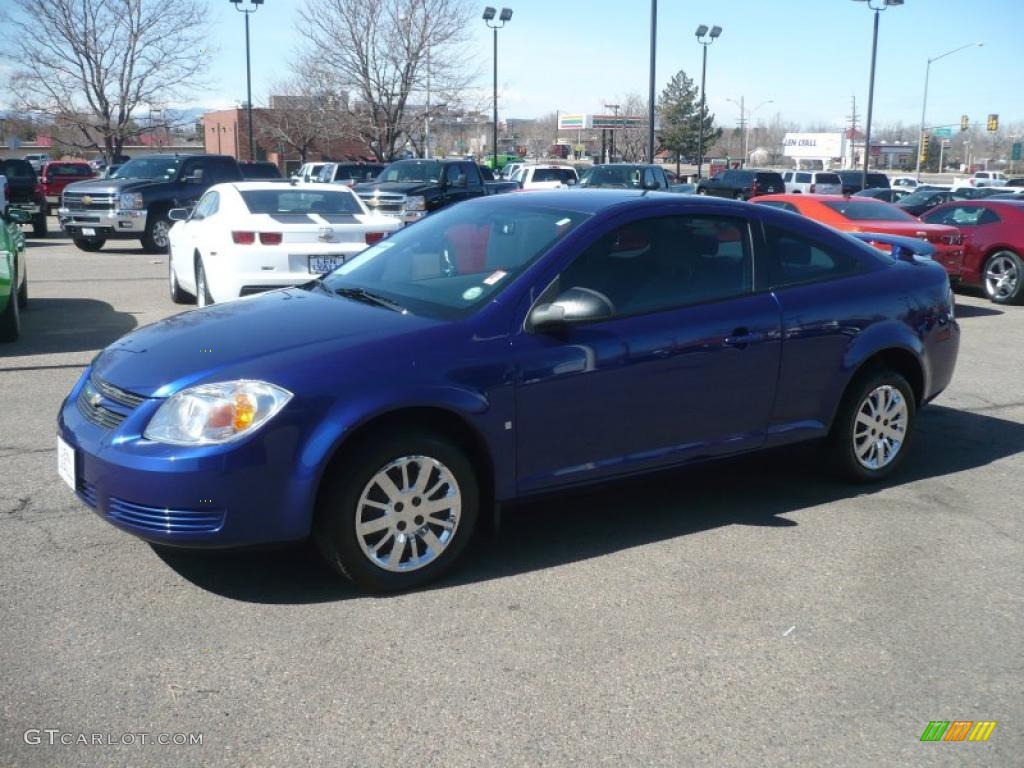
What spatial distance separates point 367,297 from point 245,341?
0.76 metres

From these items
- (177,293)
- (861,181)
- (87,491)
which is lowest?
(177,293)

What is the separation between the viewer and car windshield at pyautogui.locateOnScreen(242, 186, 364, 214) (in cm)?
1028

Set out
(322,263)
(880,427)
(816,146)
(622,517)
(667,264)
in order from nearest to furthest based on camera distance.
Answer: (667,264)
(622,517)
(880,427)
(322,263)
(816,146)

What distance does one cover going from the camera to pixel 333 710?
11.1ft

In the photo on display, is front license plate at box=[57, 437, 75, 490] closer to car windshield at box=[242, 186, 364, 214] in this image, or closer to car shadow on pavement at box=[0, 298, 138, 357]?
car shadow on pavement at box=[0, 298, 138, 357]

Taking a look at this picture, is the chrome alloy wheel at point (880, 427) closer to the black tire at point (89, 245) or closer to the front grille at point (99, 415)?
the front grille at point (99, 415)

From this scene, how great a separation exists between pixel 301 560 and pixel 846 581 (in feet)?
7.94

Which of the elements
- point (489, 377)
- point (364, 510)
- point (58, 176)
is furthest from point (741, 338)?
point (58, 176)

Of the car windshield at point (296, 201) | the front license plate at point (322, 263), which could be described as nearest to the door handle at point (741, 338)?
the front license plate at point (322, 263)

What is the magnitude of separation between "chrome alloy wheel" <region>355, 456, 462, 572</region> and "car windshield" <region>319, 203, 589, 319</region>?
2.37 ft

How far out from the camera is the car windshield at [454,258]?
4.67 meters

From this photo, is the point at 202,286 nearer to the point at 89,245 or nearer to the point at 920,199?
the point at 89,245

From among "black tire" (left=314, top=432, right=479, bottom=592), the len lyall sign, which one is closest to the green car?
"black tire" (left=314, top=432, right=479, bottom=592)

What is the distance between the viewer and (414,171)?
2258cm
